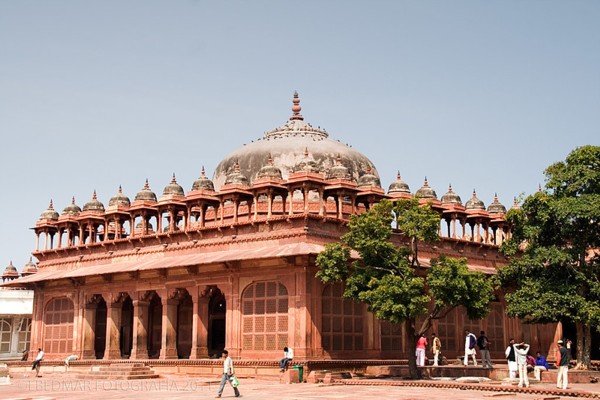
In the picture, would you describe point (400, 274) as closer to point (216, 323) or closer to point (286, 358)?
point (286, 358)

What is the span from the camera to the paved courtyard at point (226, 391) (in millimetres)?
18859

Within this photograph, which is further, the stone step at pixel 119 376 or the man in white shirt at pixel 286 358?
the stone step at pixel 119 376

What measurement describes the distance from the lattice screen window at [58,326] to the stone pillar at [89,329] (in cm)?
110

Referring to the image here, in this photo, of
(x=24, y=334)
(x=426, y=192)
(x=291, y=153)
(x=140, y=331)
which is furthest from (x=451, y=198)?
(x=24, y=334)

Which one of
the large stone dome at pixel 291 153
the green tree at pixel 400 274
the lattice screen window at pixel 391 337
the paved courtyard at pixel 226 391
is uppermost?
the large stone dome at pixel 291 153

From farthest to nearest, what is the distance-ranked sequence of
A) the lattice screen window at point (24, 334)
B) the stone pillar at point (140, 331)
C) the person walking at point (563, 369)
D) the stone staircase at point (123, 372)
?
1. the lattice screen window at point (24, 334)
2. the stone pillar at point (140, 331)
3. the stone staircase at point (123, 372)
4. the person walking at point (563, 369)

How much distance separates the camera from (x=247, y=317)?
27891 mm

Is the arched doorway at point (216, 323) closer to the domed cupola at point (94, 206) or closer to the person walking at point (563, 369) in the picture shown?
the domed cupola at point (94, 206)

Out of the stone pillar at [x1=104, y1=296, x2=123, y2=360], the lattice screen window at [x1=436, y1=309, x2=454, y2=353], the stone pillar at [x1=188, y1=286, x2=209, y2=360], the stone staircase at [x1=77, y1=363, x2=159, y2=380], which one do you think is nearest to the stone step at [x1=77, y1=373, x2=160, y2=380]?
the stone staircase at [x1=77, y1=363, x2=159, y2=380]

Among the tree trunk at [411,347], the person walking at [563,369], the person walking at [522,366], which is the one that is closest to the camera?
the person walking at [563,369]

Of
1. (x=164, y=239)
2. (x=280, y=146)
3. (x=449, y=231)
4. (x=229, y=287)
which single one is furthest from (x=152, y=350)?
(x=449, y=231)

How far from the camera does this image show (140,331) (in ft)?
104

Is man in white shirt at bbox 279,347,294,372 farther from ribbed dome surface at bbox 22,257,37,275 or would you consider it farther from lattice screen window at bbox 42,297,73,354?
ribbed dome surface at bbox 22,257,37,275

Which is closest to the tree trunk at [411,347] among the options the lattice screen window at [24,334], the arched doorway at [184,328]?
the arched doorway at [184,328]
